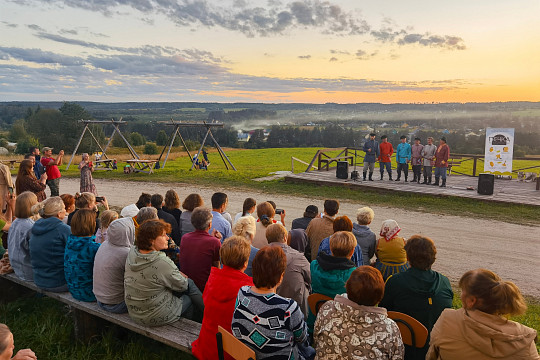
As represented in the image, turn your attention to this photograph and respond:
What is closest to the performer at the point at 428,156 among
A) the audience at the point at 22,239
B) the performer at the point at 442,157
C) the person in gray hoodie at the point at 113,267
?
the performer at the point at 442,157

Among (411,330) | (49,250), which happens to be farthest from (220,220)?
(411,330)

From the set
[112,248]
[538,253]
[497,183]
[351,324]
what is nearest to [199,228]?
[112,248]

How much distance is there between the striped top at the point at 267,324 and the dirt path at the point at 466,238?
493 centimetres

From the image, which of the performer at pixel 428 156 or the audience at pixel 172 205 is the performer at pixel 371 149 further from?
the audience at pixel 172 205

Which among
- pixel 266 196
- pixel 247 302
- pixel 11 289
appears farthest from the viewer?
pixel 266 196

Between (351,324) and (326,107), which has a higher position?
(326,107)

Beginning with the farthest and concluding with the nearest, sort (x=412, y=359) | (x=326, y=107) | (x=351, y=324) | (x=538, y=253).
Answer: (x=326, y=107), (x=538, y=253), (x=412, y=359), (x=351, y=324)

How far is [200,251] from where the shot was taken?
4477 mm

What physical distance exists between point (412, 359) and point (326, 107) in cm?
10977

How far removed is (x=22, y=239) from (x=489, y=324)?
5.16 metres

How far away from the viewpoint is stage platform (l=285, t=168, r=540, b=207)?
1235cm

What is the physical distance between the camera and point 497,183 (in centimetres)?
1556

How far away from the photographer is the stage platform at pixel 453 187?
1235 centimetres

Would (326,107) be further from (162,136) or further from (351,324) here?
(351,324)
